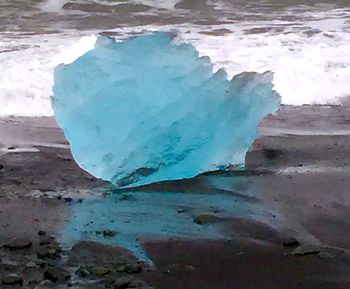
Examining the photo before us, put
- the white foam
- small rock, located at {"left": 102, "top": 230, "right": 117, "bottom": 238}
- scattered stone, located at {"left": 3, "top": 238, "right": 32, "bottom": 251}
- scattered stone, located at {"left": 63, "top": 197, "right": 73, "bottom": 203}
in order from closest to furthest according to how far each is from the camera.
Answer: scattered stone, located at {"left": 3, "top": 238, "right": 32, "bottom": 251} < small rock, located at {"left": 102, "top": 230, "right": 117, "bottom": 238} < scattered stone, located at {"left": 63, "top": 197, "right": 73, "bottom": 203} < the white foam

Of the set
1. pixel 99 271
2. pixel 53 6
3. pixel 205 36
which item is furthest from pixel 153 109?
pixel 53 6

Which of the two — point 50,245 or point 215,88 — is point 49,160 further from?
point 50,245

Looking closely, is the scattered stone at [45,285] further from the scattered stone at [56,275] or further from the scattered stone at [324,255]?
the scattered stone at [324,255]

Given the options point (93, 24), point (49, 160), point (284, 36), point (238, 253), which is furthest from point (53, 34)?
point (238, 253)

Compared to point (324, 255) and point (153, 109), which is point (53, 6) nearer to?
point (153, 109)

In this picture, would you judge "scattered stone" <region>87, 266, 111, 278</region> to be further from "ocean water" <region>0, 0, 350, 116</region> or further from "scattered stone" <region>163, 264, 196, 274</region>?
"ocean water" <region>0, 0, 350, 116</region>

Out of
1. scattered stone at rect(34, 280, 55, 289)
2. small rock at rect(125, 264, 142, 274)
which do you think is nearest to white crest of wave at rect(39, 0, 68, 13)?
small rock at rect(125, 264, 142, 274)

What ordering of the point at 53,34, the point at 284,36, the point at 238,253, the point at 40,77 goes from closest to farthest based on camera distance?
the point at 238,253 < the point at 40,77 < the point at 284,36 < the point at 53,34
